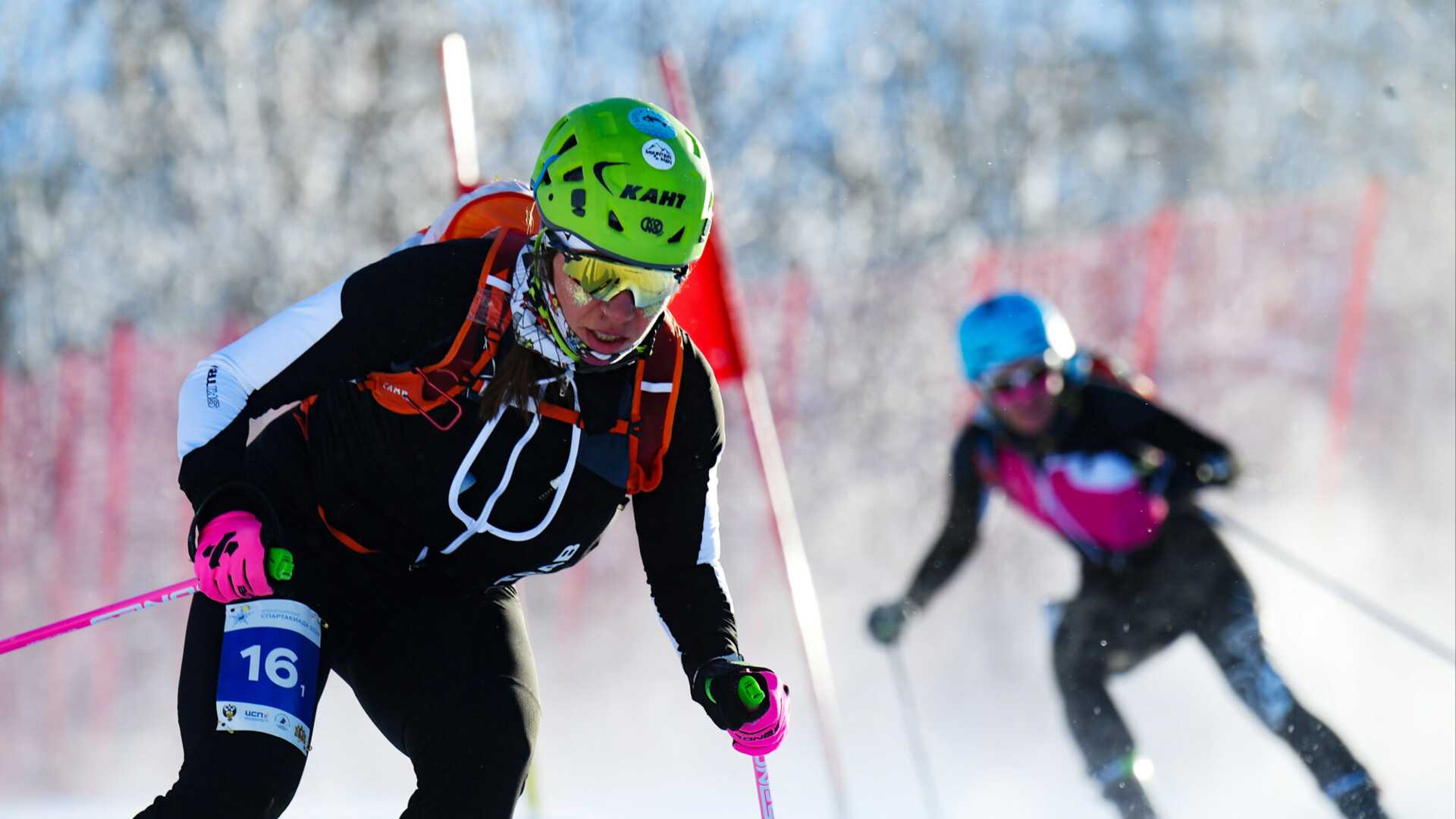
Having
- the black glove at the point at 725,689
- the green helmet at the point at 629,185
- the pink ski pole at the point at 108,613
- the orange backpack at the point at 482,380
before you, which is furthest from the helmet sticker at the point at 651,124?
the pink ski pole at the point at 108,613

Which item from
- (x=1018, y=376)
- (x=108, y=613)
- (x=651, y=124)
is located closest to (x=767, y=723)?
(x=651, y=124)

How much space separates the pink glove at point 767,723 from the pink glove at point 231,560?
0.92 meters

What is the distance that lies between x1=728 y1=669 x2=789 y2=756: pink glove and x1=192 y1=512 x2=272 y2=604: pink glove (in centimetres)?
92

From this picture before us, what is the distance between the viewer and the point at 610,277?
2.53 meters

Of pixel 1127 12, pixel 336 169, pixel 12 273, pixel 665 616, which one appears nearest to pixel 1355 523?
pixel 1127 12

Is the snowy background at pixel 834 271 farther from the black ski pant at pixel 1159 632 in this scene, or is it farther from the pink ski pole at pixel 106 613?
the pink ski pole at pixel 106 613

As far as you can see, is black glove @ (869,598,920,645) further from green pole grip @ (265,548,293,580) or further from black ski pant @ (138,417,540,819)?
green pole grip @ (265,548,293,580)

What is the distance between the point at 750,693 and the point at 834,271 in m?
9.43

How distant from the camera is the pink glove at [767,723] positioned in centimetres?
276

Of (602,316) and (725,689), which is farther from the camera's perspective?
(725,689)

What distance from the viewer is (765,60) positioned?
1246 cm

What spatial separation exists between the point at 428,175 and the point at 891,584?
16.7ft

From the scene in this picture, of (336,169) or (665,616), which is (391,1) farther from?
(665,616)

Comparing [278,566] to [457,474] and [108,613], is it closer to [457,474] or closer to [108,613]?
Answer: [457,474]
